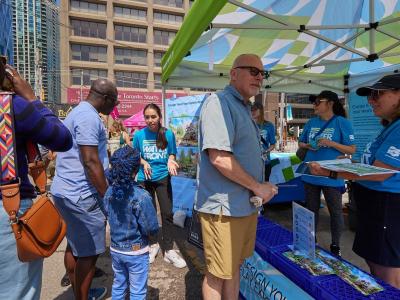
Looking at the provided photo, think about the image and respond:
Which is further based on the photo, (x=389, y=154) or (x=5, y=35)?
(x=5, y=35)

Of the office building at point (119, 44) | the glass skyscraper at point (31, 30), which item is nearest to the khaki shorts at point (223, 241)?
the glass skyscraper at point (31, 30)

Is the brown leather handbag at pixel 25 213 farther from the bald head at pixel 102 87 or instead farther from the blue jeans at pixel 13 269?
the bald head at pixel 102 87

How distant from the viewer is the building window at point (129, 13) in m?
36.2

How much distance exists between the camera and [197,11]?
2.10 meters

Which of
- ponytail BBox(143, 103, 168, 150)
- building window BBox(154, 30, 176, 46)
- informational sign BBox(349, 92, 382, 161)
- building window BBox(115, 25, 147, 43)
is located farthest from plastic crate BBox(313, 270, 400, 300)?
building window BBox(154, 30, 176, 46)

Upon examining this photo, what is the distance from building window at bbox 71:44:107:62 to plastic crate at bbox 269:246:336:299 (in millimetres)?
37431

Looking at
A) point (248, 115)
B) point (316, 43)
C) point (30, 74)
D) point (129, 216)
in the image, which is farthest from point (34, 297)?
point (30, 74)

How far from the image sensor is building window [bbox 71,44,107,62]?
112ft

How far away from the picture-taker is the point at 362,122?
4.66m

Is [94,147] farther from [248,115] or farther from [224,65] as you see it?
→ [224,65]

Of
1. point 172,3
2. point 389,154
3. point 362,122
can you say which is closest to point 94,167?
point 389,154

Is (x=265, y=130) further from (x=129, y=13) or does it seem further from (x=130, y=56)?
(x=129, y=13)

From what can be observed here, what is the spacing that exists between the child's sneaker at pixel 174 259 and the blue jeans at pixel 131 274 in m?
1.04

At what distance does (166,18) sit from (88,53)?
37.9 feet
